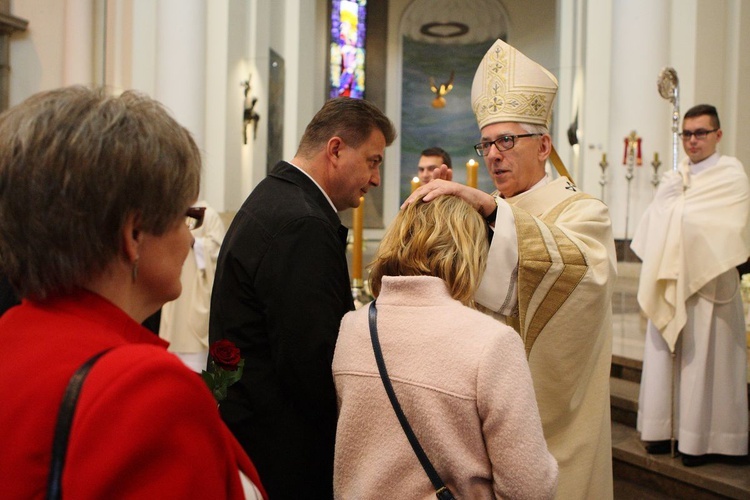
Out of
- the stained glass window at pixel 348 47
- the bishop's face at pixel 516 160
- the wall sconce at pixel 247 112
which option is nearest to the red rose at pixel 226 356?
the bishop's face at pixel 516 160

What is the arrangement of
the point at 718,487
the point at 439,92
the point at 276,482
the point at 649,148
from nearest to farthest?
the point at 276,482 → the point at 718,487 → the point at 649,148 → the point at 439,92

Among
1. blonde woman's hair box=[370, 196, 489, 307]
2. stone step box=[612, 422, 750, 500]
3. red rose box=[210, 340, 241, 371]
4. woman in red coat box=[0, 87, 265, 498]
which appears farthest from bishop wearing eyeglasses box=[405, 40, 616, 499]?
stone step box=[612, 422, 750, 500]

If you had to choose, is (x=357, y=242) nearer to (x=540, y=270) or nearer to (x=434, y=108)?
(x=540, y=270)

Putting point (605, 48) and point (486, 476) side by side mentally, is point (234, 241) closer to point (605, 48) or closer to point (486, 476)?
point (486, 476)

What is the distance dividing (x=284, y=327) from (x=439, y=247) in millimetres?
455

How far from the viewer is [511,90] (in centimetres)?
263

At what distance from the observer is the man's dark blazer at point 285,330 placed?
5.51 feet

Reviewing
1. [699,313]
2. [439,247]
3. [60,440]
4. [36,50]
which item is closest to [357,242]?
[699,313]

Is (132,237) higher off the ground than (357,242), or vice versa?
(132,237)

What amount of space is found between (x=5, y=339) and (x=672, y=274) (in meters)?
4.00

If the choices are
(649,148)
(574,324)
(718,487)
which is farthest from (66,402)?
(649,148)

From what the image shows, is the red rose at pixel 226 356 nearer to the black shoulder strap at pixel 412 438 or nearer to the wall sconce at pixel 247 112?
the black shoulder strap at pixel 412 438

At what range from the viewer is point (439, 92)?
13695 mm

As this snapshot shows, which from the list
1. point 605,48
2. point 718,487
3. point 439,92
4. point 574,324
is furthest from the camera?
point 439,92
